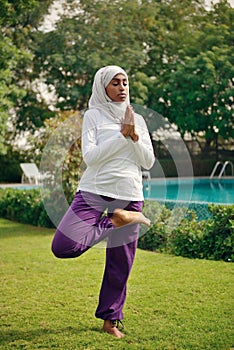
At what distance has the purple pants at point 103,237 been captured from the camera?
9.56ft

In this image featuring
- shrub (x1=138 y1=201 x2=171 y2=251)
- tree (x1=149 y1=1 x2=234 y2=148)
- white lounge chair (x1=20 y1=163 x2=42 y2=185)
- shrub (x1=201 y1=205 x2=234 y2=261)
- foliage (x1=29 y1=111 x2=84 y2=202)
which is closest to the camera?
shrub (x1=201 y1=205 x2=234 y2=261)

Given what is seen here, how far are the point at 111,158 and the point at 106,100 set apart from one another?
1.11 feet

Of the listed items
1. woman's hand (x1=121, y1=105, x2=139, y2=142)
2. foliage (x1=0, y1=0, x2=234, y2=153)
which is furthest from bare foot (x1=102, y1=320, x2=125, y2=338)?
foliage (x1=0, y1=0, x2=234, y2=153)

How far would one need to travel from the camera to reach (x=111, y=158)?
2.97 metres

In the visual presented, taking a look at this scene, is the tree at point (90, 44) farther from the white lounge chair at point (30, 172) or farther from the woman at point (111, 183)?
the woman at point (111, 183)

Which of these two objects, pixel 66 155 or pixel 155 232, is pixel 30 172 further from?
pixel 155 232

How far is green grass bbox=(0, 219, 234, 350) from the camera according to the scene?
3.13 meters

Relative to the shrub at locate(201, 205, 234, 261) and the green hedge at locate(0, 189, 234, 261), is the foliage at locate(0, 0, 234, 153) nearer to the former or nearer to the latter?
the green hedge at locate(0, 189, 234, 261)

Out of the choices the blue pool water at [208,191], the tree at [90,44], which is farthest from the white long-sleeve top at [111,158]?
the tree at [90,44]

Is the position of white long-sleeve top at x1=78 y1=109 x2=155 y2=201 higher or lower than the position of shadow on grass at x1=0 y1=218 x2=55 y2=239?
higher

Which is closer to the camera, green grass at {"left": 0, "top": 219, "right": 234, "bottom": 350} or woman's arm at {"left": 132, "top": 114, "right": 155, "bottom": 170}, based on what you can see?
woman's arm at {"left": 132, "top": 114, "right": 155, "bottom": 170}

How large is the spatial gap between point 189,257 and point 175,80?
13.0 meters

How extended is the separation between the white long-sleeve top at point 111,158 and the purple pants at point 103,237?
0.06 meters

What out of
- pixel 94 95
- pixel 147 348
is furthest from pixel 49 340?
pixel 94 95
